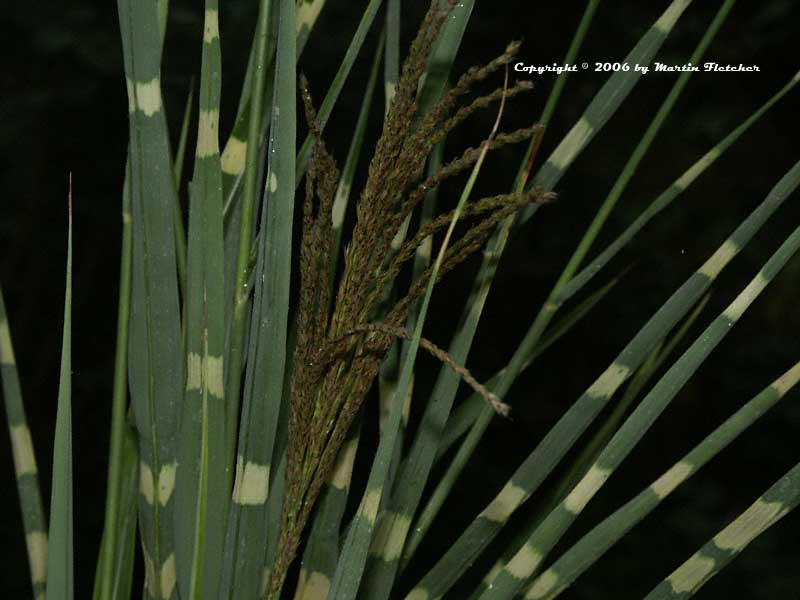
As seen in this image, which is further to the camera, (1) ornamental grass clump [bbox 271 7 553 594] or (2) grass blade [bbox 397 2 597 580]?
(2) grass blade [bbox 397 2 597 580]

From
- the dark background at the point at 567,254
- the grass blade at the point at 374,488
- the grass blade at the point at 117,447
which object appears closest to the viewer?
the grass blade at the point at 374,488

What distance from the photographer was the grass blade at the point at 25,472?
2.14 feet

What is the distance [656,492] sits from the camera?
1.78 feet

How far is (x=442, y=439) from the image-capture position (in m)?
0.68

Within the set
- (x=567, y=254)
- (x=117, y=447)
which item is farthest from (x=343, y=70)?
(x=567, y=254)

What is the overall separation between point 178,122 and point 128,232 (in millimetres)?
1309

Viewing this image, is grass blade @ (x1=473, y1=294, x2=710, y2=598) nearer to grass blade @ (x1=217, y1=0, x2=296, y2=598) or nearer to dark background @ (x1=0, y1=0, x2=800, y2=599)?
grass blade @ (x1=217, y1=0, x2=296, y2=598)

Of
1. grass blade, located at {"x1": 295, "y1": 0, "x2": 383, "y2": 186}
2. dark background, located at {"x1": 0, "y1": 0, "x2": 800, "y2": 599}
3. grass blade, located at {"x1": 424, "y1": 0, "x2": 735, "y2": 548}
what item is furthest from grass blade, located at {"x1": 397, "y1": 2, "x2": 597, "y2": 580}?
dark background, located at {"x1": 0, "y1": 0, "x2": 800, "y2": 599}

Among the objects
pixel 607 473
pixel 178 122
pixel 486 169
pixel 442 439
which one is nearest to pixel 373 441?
pixel 486 169

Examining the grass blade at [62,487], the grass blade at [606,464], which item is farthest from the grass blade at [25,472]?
the grass blade at [606,464]

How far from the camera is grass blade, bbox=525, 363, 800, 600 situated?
53 centimetres

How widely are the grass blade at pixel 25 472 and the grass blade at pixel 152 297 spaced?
0.36 ft

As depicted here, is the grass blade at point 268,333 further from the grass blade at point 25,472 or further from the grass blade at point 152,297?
the grass blade at point 25,472

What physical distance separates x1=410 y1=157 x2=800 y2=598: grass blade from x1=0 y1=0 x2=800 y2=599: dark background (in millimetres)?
1319
